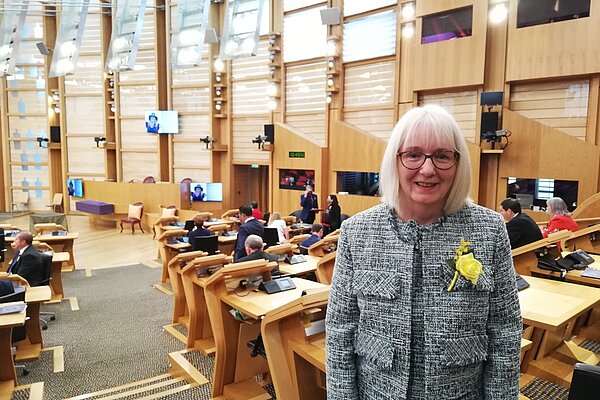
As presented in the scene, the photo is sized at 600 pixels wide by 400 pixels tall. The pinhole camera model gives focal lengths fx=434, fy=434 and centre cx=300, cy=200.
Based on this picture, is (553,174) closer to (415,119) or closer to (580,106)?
(580,106)

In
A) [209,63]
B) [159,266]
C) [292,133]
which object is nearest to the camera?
[159,266]

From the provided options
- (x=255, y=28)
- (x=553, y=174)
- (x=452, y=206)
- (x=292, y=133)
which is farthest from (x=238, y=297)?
(x=292, y=133)

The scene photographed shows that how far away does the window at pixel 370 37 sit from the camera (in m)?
10.2

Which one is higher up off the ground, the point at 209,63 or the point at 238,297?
the point at 209,63

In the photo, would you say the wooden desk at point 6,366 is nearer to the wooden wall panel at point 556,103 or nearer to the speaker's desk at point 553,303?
the speaker's desk at point 553,303

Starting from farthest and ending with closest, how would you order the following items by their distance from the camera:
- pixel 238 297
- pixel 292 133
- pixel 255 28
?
pixel 292 133 < pixel 255 28 < pixel 238 297

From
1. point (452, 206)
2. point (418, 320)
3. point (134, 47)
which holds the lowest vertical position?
point (418, 320)

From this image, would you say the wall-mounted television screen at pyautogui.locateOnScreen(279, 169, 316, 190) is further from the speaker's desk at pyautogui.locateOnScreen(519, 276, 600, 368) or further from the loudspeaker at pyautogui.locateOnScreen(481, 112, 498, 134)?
the speaker's desk at pyautogui.locateOnScreen(519, 276, 600, 368)

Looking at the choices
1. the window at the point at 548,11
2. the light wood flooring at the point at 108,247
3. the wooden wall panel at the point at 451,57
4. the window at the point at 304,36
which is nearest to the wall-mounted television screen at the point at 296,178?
the window at the point at 304,36

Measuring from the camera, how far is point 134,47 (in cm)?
739

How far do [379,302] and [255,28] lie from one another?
6.68 metres

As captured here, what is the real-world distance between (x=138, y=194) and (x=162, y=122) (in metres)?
2.52

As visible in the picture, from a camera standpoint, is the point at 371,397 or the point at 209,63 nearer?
the point at 371,397

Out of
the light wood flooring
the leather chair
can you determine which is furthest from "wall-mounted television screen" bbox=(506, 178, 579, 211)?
the leather chair
